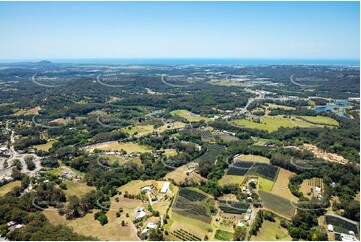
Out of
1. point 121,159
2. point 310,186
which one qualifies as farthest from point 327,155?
point 121,159

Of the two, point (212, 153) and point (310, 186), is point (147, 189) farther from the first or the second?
point (310, 186)

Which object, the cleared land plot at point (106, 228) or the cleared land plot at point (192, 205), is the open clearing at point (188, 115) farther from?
the cleared land plot at point (106, 228)

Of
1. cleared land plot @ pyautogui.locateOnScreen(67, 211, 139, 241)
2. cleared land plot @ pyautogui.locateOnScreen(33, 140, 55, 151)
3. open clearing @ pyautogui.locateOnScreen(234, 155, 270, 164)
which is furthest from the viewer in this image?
cleared land plot @ pyautogui.locateOnScreen(33, 140, 55, 151)

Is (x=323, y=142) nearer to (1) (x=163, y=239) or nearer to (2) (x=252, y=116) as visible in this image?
(2) (x=252, y=116)

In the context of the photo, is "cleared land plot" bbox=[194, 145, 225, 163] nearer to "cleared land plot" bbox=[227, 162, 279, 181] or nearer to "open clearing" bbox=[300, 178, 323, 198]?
"cleared land plot" bbox=[227, 162, 279, 181]

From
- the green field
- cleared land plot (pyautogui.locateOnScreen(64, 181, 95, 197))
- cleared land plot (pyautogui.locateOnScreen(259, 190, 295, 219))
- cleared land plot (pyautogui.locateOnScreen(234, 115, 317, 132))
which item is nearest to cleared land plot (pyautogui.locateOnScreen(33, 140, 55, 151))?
cleared land plot (pyautogui.locateOnScreen(64, 181, 95, 197))

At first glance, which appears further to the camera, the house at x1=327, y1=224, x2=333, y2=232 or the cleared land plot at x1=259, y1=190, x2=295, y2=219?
the cleared land plot at x1=259, y1=190, x2=295, y2=219

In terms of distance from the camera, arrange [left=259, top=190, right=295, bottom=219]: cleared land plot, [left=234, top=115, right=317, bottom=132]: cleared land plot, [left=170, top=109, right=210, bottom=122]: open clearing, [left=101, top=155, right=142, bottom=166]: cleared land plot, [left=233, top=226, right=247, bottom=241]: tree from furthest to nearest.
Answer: [left=170, top=109, right=210, bottom=122]: open clearing → [left=234, top=115, right=317, bottom=132]: cleared land plot → [left=101, top=155, right=142, bottom=166]: cleared land plot → [left=259, top=190, right=295, bottom=219]: cleared land plot → [left=233, top=226, right=247, bottom=241]: tree
